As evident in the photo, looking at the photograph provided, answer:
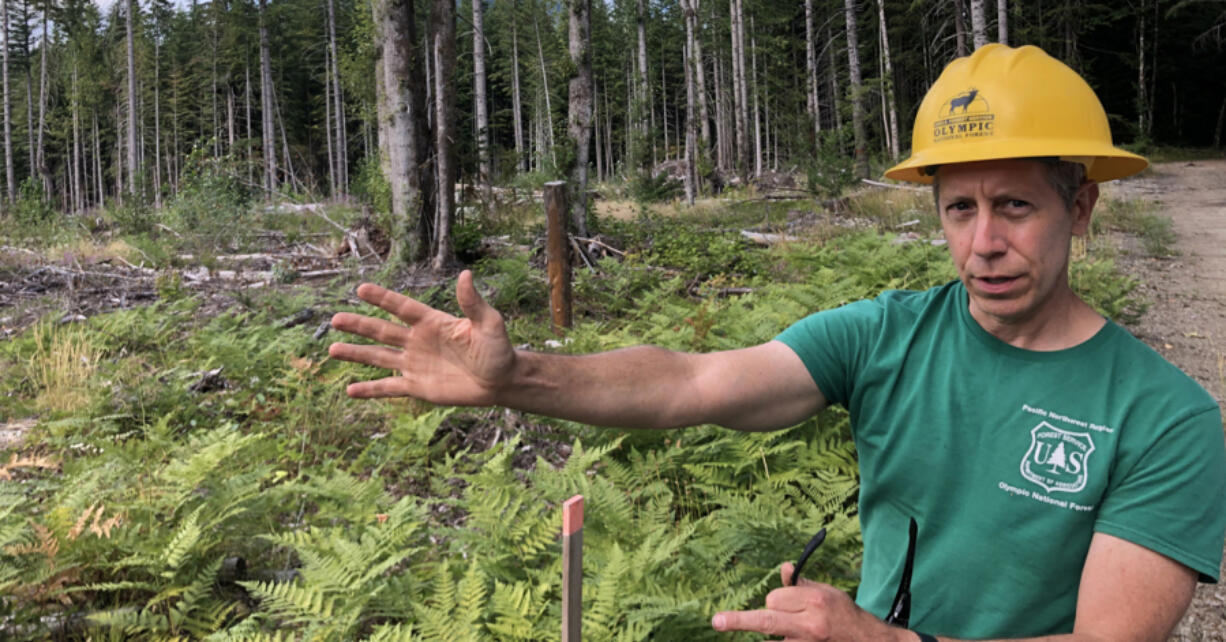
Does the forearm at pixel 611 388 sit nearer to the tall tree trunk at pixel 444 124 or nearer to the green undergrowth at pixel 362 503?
the green undergrowth at pixel 362 503

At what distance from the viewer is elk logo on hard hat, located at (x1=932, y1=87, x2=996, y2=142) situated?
5.49ft

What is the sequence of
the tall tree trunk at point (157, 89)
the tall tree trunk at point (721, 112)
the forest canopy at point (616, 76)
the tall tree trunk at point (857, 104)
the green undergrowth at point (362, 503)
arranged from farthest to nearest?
the tall tree trunk at point (157, 89), the tall tree trunk at point (721, 112), the forest canopy at point (616, 76), the tall tree trunk at point (857, 104), the green undergrowth at point (362, 503)

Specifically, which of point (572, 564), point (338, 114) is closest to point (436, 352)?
point (572, 564)

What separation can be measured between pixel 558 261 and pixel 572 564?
5.49m

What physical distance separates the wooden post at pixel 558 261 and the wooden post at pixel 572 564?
5.33 m

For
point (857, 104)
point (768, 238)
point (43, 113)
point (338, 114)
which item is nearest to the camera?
point (768, 238)

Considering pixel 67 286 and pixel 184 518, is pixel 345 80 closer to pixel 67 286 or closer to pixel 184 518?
pixel 67 286

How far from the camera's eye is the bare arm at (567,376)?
67.0 inches

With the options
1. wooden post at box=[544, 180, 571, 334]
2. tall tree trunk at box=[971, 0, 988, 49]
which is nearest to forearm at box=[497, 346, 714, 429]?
wooden post at box=[544, 180, 571, 334]

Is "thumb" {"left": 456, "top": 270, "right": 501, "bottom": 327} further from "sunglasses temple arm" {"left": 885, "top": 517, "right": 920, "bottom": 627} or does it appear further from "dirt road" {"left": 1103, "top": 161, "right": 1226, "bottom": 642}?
"dirt road" {"left": 1103, "top": 161, "right": 1226, "bottom": 642}

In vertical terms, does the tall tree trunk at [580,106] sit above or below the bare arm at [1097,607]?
above

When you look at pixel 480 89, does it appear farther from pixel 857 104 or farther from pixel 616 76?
pixel 616 76

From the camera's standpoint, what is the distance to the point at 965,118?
66.9 inches

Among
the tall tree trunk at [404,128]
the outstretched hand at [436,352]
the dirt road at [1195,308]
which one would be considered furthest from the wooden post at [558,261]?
the outstretched hand at [436,352]
